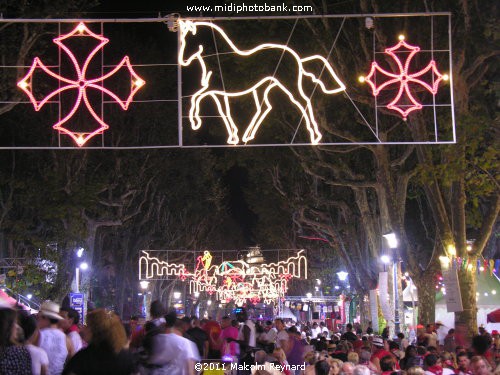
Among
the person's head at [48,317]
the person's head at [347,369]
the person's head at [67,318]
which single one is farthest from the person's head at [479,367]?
the person's head at [67,318]

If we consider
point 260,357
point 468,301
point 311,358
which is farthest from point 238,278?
point 260,357

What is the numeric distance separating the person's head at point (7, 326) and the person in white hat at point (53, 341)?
3.02 meters

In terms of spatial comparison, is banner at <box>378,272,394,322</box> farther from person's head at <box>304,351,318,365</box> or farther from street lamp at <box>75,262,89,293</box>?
street lamp at <box>75,262,89,293</box>

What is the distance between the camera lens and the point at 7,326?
7.16 m

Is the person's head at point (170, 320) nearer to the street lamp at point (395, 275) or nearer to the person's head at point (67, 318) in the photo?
the person's head at point (67, 318)

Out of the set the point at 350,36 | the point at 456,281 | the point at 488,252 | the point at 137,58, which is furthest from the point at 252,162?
the point at 456,281

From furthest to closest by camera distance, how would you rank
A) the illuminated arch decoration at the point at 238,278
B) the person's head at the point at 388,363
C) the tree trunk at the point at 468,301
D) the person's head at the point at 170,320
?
the illuminated arch decoration at the point at 238,278, the tree trunk at the point at 468,301, the person's head at the point at 388,363, the person's head at the point at 170,320

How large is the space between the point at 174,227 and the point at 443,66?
3620cm

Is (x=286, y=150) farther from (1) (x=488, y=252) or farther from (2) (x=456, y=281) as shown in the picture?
(2) (x=456, y=281)

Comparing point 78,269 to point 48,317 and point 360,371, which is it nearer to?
point 48,317

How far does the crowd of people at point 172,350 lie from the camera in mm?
6469

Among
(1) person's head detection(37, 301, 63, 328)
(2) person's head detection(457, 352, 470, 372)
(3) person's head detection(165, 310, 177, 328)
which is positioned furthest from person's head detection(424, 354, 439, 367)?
(1) person's head detection(37, 301, 63, 328)

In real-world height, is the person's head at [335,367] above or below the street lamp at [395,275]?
below

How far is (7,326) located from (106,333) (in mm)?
1219
